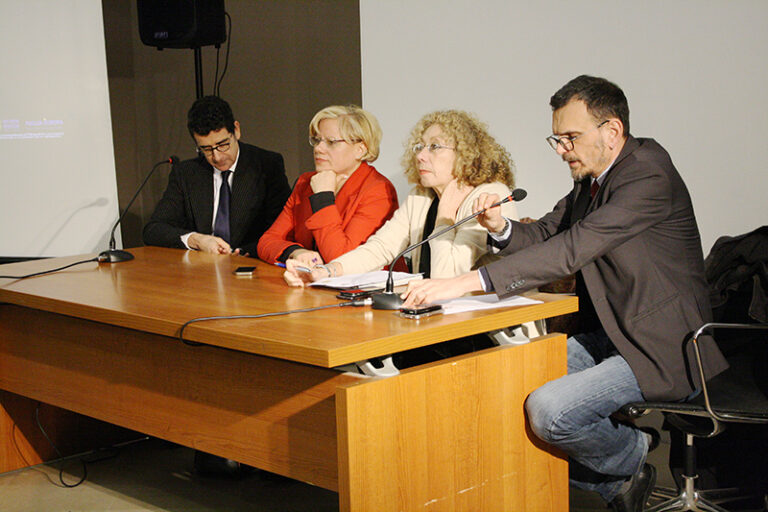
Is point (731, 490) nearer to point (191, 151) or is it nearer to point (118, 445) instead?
point (118, 445)

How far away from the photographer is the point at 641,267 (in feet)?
6.89

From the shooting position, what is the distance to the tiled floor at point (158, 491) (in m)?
2.57

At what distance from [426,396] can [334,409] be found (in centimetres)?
20

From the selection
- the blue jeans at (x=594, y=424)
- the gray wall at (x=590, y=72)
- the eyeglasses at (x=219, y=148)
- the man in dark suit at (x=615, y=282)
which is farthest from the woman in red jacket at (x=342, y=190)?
the blue jeans at (x=594, y=424)

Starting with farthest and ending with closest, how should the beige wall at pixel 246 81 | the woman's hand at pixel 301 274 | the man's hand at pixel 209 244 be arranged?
the beige wall at pixel 246 81, the man's hand at pixel 209 244, the woman's hand at pixel 301 274

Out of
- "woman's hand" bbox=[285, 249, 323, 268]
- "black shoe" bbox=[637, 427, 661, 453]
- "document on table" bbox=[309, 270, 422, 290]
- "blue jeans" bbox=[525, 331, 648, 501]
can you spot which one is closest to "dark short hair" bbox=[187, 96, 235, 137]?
"woman's hand" bbox=[285, 249, 323, 268]

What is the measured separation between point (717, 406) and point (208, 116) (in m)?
2.37

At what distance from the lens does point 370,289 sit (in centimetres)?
215

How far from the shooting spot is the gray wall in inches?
116

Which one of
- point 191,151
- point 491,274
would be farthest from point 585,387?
point 191,151

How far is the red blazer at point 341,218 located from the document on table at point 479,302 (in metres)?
0.88

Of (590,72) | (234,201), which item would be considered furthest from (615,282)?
(234,201)

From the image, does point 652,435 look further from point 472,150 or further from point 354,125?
point 354,125

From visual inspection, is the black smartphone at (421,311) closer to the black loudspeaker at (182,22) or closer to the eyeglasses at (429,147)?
the eyeglasses at (429,147)
